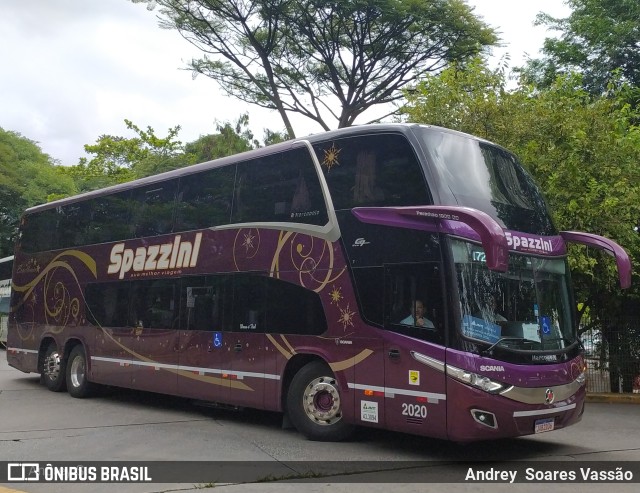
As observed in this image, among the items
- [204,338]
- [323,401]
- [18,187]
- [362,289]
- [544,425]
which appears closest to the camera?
[544,425]

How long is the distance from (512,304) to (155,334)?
649 centimetres

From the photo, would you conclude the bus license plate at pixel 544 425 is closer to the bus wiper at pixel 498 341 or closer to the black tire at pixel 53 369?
the bus wiper at pixel 498 341

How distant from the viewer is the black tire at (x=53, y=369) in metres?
14.5

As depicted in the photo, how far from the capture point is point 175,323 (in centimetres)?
1168

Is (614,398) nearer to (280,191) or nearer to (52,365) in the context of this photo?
(280,191)

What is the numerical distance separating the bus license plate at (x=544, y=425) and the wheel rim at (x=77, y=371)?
366 inches

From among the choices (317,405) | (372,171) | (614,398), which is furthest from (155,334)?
(614,398)

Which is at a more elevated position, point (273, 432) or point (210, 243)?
point (210, 243)

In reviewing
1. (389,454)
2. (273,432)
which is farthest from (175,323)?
(389,454)

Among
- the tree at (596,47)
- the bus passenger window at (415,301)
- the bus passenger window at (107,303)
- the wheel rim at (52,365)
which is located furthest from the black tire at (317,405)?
the tree at (596,47)

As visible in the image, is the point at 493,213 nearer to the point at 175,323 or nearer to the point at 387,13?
the point at 175,323

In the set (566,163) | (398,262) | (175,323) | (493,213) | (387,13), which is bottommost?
(175,323)

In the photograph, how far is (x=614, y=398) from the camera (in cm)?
1404

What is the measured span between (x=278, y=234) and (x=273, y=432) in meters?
2.80
